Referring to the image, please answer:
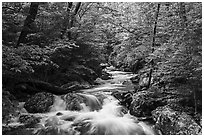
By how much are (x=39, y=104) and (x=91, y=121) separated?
1.81 m

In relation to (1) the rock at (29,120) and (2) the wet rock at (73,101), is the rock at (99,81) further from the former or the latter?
(1) the rock at (29,120)

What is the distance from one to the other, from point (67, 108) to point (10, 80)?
2.11m

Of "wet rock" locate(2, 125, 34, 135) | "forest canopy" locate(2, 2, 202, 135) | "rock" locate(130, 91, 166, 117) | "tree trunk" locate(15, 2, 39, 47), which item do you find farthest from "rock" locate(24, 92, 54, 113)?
"rock" locate(130, 91, 166, 117)

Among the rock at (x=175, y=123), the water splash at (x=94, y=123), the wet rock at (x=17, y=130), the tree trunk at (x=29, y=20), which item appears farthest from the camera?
the tree trunk at (x=29, y=20)

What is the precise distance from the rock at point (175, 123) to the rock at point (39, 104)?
332 cm

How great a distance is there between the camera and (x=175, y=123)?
507 cm

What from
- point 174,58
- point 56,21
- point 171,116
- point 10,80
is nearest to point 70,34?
point 56,21

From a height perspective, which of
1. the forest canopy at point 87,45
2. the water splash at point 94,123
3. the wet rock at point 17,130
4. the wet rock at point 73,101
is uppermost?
the forest canopy at point 87,45

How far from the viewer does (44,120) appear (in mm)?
5832

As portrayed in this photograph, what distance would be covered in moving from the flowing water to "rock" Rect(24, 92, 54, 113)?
189mm

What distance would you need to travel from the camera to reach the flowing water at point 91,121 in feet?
17.6

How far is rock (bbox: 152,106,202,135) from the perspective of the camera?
4.86m

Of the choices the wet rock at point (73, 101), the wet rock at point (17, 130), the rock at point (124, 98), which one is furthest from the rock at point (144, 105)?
the wet rock at point (17, 130)

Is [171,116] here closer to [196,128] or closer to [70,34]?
[196,128]
